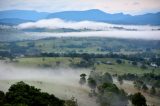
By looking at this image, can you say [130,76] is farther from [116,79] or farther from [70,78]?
[70,78]

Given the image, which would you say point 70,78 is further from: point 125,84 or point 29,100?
point 29,100

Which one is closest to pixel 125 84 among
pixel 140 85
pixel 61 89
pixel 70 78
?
pixel 140 85

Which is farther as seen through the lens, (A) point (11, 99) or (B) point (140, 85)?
(B) point (140, 85)

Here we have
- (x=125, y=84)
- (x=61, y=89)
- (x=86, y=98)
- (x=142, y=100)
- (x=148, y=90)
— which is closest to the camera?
(x=142, y=100)

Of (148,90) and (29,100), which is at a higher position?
(29,100)

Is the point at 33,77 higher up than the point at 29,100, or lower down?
lower down

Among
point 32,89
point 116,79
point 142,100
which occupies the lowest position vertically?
point 116,79

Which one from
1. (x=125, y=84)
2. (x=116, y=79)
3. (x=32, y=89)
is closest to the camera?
(x=32, y=89)

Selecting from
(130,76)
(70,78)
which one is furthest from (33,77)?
(130,76)

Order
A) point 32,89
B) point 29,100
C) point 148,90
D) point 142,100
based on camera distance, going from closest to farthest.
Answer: point 29,100 → point 32,89 → point 142,100 → point 148,90

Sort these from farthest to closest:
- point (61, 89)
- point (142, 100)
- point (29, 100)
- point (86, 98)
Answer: point (61, 89), point (86, 98), point (142, 100), point (29, 100)
